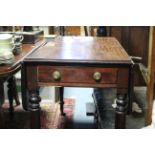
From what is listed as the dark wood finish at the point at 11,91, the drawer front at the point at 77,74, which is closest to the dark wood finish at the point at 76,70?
the drawer front at the point at 77,74

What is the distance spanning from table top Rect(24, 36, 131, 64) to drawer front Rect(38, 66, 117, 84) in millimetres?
40

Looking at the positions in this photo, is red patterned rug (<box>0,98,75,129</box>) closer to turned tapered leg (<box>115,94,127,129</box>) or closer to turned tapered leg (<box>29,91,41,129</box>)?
turned tapered leg (<box>29,91,41,129</box>)

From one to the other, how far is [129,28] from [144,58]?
0.38m

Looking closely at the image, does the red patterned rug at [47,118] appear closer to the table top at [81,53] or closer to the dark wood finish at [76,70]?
the table top at [81,53]

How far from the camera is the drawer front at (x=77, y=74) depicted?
134 cm

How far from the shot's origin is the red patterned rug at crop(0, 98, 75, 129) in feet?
7.82

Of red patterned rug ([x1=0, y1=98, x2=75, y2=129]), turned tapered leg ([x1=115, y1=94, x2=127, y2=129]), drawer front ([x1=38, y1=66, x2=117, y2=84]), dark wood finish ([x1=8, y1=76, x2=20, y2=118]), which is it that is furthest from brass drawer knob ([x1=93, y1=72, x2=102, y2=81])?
dark wood finish ([x1=8, y1=76, x2=20, y2=118])

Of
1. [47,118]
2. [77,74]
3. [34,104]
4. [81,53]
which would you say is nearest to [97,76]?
[77,74]

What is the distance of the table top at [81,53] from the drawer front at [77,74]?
1.6 inches

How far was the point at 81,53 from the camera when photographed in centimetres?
148

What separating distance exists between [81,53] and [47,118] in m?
1.21
